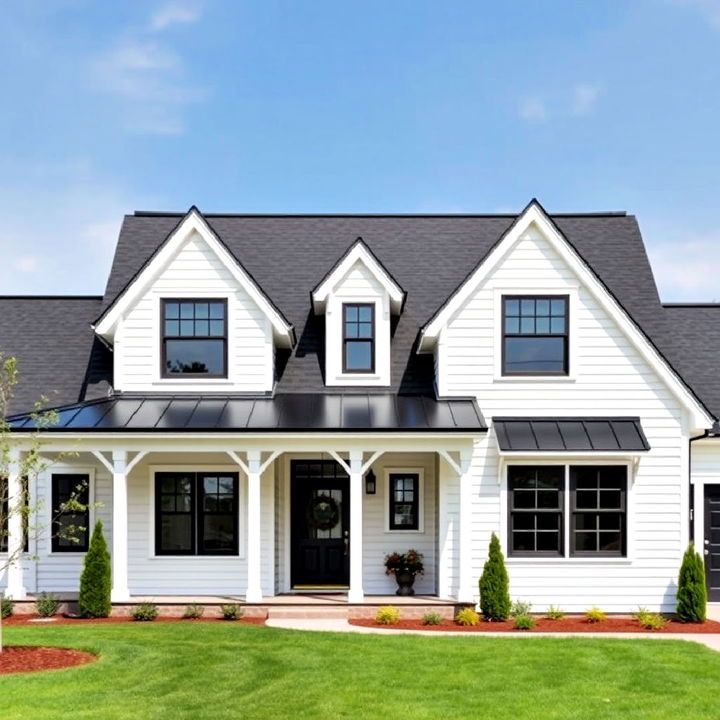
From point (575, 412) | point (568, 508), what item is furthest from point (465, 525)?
point (575, 412)

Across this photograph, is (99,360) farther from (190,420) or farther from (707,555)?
(707,555)

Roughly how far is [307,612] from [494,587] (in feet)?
11.6

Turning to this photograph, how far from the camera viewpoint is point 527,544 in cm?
1903

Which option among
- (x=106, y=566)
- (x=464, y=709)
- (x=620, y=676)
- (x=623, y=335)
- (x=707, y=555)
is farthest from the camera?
(x=707, y=555)

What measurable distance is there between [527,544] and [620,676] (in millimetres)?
6307

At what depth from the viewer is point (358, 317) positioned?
20.6m

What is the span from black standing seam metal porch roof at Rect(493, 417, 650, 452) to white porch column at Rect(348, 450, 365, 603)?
283 cm

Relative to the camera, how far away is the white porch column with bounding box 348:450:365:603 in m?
18.2

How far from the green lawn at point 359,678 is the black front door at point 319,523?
15.3ft

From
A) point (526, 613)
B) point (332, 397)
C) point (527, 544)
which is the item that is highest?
point (332, 397)

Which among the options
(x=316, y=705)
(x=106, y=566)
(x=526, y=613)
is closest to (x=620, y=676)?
(x=316, y=705)

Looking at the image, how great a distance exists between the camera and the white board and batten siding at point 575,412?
18.9 meters

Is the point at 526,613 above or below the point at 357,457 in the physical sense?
below

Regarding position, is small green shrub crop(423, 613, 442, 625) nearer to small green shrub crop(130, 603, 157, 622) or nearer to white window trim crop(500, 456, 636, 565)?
white window trim crop(500, 456, 636, 565)
